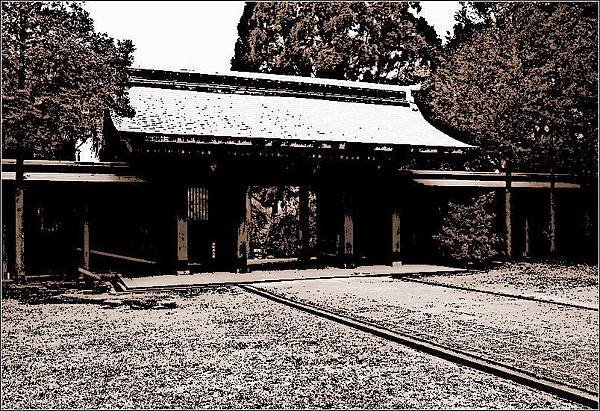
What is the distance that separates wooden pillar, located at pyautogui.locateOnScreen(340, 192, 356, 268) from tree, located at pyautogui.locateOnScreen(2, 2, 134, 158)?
6294 mm

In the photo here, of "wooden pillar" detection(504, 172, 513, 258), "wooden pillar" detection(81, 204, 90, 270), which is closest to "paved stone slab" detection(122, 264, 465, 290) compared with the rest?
"wooden pillar" detection(81, 204, 90, 270)

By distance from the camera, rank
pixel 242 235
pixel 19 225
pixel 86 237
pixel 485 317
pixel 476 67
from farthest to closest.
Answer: pixel 476 67
pixel 242 235
pixel 86 237
pixel 19 225
pixel 485 317

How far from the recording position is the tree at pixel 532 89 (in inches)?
739

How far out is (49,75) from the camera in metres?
12.7

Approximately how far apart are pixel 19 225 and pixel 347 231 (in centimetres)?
776

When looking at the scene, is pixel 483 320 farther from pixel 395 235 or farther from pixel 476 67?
pixel 476 67

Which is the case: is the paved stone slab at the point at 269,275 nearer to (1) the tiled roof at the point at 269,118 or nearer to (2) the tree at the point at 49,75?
(1) the tiled roof at the point at 269,118

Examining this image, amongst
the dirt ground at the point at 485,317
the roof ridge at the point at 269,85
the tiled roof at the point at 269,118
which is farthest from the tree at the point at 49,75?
the dirt ground at the point at 485,317

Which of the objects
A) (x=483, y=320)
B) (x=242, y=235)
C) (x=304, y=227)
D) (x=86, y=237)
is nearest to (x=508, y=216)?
(x=304, y=227)

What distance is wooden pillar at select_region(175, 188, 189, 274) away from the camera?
14.0 meters

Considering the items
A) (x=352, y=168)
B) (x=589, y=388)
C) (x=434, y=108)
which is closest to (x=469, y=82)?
(x=434, y=108)

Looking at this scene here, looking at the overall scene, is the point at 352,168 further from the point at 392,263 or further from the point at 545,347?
the point at 545,347

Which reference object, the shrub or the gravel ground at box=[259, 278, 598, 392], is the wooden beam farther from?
the gravel ground at box=[259, 278, 598, 392]

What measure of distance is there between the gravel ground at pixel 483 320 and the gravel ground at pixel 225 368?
2.32ft
